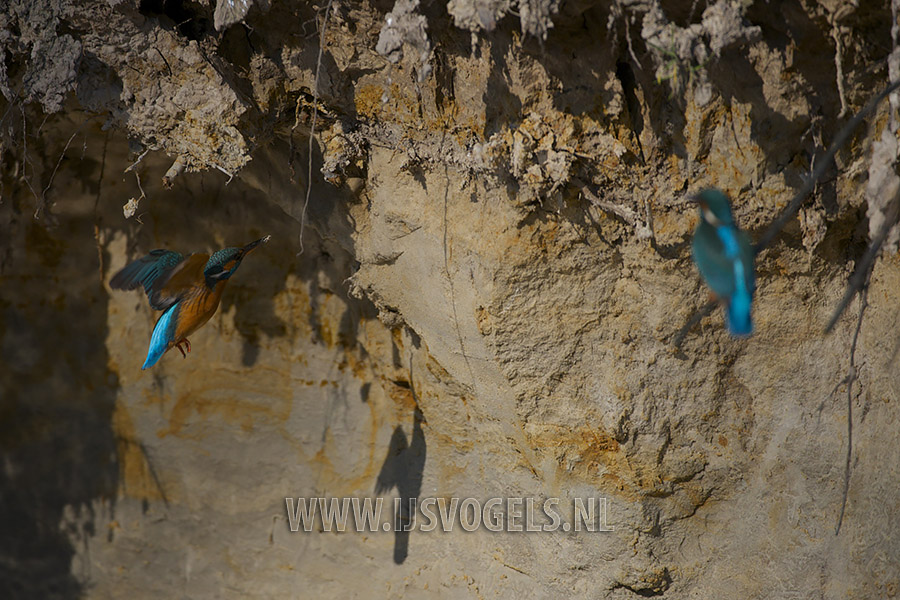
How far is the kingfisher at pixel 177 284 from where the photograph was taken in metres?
2.00

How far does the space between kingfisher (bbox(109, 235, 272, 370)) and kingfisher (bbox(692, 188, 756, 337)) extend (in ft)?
3.93

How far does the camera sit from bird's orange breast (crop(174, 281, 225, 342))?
2061mm

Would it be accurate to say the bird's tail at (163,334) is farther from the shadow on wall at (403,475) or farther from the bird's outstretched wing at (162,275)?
the shadow on wall at (403,475)

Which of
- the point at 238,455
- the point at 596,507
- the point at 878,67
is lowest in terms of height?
the point at 596,507

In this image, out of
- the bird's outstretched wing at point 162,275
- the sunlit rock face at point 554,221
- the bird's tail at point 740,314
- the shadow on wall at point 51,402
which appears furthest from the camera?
the shadow on wall at point 51,402

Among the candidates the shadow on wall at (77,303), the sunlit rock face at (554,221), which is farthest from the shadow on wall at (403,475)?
the shadow on wall at (77,303)

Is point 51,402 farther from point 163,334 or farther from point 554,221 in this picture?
point 554,221

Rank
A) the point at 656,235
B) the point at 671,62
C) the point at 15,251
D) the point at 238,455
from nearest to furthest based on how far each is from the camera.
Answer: the point at 671,62 < the point at 656,235 < the point at 15,251 < the point at 238,455

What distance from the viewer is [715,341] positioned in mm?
1896

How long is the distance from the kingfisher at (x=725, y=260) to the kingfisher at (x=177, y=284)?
1199mm

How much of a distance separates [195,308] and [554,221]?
39.0 inches

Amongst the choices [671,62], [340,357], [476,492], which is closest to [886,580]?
[476,492]

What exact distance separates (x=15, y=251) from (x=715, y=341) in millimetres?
2413

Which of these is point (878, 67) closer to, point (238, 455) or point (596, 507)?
point (596, 507)
